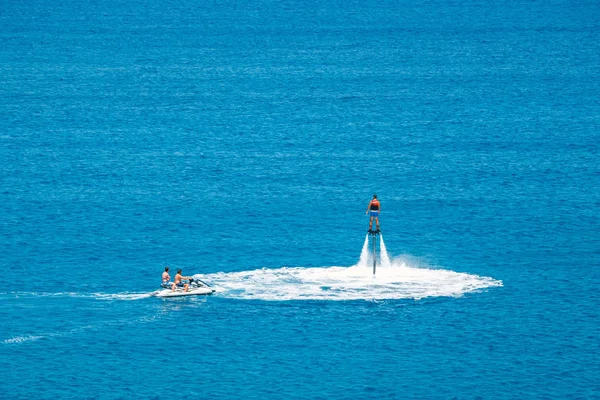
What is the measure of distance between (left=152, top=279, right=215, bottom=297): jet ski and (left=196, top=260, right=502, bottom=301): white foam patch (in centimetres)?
130

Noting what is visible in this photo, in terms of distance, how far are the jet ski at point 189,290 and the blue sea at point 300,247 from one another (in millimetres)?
629

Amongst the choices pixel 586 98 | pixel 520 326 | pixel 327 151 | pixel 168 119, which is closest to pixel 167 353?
pixel 520 326

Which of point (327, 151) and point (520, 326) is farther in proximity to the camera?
point (327, 151)

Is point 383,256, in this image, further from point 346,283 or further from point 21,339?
point 21,339

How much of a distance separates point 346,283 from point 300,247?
38.0 feet

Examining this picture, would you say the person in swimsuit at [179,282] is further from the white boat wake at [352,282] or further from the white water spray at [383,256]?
the white water spray at [383,256]

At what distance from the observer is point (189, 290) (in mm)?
111375

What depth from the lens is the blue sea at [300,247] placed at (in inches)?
3880

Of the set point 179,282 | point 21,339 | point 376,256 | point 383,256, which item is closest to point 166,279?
point 179,282

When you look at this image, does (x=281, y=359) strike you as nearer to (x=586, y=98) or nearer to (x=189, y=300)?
(x=189, y=300)

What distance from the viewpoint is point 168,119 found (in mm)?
181375

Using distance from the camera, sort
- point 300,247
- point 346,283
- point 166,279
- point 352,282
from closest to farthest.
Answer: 1. point 166,279
2. point 346,283
3. point 352,282
4. point 300,247

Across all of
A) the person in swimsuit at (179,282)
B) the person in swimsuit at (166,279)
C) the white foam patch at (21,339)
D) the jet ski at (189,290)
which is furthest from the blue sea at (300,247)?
the person in swimsuit at (166,279)

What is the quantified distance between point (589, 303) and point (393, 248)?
71.0ft
